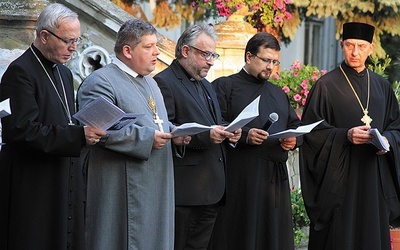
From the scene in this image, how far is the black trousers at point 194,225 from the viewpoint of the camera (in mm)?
7031

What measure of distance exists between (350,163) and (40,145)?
311 centimetres

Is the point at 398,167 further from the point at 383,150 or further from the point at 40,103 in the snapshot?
the point at 40,103

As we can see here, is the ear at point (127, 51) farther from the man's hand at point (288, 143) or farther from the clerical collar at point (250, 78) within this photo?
the man's hand at point (288, 143)

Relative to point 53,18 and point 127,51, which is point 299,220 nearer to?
point 127,51

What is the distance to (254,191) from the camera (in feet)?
25.2

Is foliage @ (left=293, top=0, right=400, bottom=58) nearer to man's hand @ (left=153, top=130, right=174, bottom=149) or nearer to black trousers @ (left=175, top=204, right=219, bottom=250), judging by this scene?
black trousers @ (left=175, top=204, right=219, bottom=250)

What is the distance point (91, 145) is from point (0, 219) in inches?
29.2

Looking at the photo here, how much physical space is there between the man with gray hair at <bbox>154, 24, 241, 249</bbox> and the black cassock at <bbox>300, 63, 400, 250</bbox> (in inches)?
48.0

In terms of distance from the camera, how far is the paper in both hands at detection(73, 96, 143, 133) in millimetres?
5867

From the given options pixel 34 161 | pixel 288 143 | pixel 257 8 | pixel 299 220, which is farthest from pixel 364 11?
pixel 34 161

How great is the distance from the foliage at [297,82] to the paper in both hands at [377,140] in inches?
158

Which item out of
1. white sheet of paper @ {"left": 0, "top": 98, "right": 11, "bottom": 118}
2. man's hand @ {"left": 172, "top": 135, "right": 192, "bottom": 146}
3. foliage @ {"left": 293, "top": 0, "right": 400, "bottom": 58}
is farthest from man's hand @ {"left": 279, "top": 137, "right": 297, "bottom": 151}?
foliage @ {"left": 293, "top": 0, "right": 400, "bottom": 58}

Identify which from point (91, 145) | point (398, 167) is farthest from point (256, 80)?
point (91, 145)

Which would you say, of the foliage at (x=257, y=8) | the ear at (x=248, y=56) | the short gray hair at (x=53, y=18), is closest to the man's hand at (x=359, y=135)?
the ear at (x=248, y=56)
